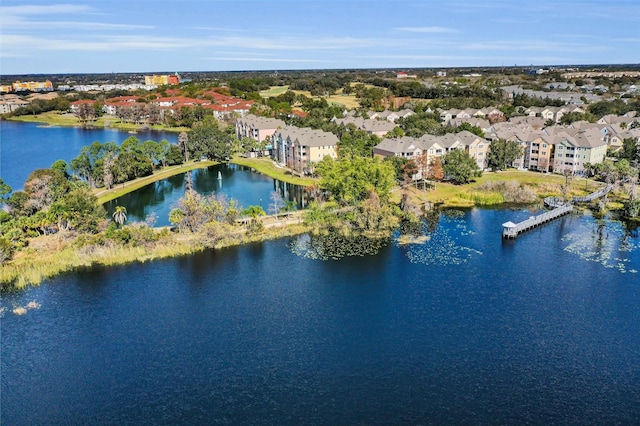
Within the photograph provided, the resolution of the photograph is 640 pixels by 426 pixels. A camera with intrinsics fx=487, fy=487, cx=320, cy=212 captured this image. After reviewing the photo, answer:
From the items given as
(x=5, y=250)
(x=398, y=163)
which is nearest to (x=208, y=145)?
(x=398, y=163)

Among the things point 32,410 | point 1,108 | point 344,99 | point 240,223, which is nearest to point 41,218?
point 240,223

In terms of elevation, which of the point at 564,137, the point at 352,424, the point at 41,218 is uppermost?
the point at 564,137

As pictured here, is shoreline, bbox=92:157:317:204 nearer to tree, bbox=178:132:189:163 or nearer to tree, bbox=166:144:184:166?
tree, bbox=166:144:184:166

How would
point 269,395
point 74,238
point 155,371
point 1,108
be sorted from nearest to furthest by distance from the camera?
point 269,395 < point 155,371 < point 74,238 < point 1,108

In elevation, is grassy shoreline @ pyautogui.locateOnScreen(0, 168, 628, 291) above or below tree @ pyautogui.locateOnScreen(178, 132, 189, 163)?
below

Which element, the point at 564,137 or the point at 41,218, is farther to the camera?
the point at 564,137

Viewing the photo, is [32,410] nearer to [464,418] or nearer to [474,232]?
[464,418]

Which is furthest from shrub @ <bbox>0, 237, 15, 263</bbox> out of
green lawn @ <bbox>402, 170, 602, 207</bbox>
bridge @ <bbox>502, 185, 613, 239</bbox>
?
bridge @ <bbox>502, 185, 613, 239</bbox>

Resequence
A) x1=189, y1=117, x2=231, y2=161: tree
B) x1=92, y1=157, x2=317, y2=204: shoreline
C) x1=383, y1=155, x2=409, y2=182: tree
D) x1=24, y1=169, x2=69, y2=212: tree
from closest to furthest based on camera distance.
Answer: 1. x1=24, y1=169, x2=69, y2=212: tree
2. x1=92, y1=157, x2=317, y2=204: shoreline
3. x1=383, y1=155, x2=409, y2=182: tree
4. x1=189, y1=117, x2=231, y2=161: tree
